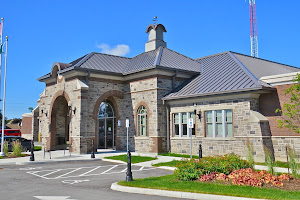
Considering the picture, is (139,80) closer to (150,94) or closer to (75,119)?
(150,94)

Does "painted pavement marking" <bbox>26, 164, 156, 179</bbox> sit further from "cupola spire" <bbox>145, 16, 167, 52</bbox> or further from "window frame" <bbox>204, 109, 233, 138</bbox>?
"cupola spire" <bbox>145, 16, 167, 52</bbox>

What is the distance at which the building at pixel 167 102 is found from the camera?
1755cm

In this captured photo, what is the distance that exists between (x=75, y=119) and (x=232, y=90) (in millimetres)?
11457


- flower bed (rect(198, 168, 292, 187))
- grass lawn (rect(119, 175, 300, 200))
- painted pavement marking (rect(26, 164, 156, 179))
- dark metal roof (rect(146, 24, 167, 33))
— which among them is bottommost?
painted pavement marking (rect(26, 164, 156, 179))

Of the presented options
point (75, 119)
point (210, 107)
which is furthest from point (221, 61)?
point (75, 119)

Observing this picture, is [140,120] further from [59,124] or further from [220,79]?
[59,124]

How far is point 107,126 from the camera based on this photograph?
26.2m

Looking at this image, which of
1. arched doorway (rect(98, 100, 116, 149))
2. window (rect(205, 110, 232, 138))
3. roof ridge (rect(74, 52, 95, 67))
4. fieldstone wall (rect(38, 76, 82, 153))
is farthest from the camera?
arched doorway (rect(98, 100, 116, 149))

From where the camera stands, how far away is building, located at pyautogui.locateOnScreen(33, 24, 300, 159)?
1755 cm

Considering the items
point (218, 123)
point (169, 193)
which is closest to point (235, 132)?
point (218, 123)

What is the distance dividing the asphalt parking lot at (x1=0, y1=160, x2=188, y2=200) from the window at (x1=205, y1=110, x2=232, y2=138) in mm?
5354

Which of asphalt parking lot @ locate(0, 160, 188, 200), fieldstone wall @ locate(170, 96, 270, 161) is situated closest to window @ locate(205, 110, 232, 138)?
fieldstone wall @ locate(170, 96, 270, 161)

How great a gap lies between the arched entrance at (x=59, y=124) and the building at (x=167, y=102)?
0.09 metres

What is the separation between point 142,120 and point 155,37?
383 inches
